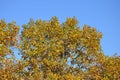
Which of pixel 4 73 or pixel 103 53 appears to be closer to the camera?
pixel 4 73

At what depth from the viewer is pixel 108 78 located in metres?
56.4

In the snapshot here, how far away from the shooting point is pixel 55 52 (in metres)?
55.7

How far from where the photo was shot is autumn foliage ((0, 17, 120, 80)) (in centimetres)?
5519

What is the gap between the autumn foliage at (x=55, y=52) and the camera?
181 ft

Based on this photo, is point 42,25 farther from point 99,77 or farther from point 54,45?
point 99,77

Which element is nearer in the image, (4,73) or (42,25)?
(4,73)

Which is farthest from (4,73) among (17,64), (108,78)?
(108,78)

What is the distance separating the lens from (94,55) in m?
57.6

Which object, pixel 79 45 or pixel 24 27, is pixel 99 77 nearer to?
pixel 79 45

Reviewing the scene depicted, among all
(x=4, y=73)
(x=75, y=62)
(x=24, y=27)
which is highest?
(x=24, y=27)

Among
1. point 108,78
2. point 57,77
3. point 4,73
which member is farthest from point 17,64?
point 108,78

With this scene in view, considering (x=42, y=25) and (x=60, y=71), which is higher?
(x=42, y=25)

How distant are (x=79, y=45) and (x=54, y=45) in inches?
162

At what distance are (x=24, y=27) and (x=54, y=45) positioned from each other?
215 inches
